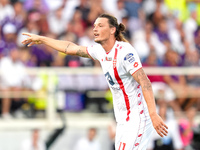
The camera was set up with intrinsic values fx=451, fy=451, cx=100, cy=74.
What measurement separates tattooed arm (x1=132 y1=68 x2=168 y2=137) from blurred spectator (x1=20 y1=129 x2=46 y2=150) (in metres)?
5.54

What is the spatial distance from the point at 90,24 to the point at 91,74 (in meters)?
2.25

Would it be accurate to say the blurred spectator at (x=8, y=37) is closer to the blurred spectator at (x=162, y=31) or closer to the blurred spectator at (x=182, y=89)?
the blurred spectator at (x=182, y=89)

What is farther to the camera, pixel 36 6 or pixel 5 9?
pixel 36 6

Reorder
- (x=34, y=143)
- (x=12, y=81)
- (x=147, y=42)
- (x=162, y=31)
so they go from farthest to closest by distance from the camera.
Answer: (x=162, y=31) → (x=147, y=42) → (x=12, y=81) → (x=34, y=143)

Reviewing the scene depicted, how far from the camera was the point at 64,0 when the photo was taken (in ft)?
43.2

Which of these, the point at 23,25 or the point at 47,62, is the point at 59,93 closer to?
the point at 47,62

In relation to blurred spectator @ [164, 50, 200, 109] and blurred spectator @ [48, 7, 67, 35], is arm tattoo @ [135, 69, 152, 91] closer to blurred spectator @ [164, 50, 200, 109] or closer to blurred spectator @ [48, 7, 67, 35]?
blurred spectator @ [164, 50, 200, 109]

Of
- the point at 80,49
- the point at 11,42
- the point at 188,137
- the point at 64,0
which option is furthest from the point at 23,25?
the point at 80,49

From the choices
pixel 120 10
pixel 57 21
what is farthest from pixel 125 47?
pixel 120 10

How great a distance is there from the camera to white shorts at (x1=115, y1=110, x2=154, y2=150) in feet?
17.6

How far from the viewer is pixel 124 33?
472 inches

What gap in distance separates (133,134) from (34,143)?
17.3ft

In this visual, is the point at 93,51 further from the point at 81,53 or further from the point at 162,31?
the point at 162,31

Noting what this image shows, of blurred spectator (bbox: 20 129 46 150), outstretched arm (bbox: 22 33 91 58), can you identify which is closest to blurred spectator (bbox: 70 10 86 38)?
blurred spectator (bbox: 20 129 46 150)
